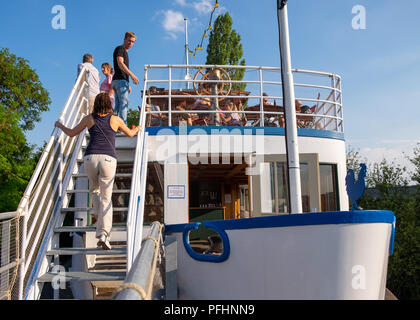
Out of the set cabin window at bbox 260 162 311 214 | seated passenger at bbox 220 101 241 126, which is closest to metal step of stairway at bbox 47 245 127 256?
cabin window at bbox 260 162 311 214

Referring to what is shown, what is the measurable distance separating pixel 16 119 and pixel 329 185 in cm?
1741

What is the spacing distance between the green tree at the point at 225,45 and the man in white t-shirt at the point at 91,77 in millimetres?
18681

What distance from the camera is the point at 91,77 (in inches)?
231

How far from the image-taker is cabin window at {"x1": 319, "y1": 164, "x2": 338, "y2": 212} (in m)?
6.93

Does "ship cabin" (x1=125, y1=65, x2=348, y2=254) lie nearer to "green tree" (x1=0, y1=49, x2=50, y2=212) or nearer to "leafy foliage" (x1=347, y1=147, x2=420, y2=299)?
"leafy foliage" (x1=347, y1=147, x2=420, y2=299)

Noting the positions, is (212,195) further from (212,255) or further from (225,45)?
(225,45)

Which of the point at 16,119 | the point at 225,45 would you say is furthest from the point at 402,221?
the point at 16,119

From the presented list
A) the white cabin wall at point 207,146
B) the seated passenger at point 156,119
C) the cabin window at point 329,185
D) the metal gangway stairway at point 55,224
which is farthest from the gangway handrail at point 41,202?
the cabin window at point 329,185

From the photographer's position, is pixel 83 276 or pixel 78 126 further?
pixel 78 126

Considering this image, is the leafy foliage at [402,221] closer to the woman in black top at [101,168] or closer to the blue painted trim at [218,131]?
the blue painted trim at [218,131]

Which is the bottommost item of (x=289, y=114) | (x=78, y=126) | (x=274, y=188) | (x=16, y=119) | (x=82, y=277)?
(x=82, y=277)

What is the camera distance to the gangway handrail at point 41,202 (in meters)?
3.14

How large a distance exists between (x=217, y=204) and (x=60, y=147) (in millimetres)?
6880
